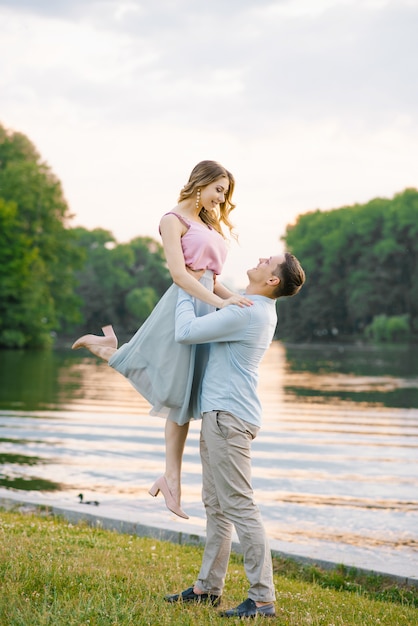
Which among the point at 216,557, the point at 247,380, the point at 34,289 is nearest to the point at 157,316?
the point at 247,380

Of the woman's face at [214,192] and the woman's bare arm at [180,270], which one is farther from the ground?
the woman's face at [214,192]

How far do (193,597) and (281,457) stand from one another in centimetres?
930

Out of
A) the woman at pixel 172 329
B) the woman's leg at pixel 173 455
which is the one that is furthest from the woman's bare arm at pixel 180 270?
the woman's leg at pixel 173 455

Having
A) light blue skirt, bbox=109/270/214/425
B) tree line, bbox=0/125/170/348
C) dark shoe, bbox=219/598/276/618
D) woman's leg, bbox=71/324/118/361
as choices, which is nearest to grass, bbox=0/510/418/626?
dark shoe, bbox=219/598/276/618

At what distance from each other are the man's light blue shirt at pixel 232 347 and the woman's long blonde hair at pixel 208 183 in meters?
0.71

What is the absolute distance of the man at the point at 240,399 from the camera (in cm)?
522

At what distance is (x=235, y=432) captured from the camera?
5.23 m

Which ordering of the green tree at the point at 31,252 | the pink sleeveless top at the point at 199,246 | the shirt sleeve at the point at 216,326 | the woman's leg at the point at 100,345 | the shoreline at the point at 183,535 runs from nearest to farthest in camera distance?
1. the shirt sleeve at the point at 216,326
2. the pink sleeveless top at the point at 199,246
3. the woman's leg at the point at 100,345
4. the shoreline at the point at 183,535
5. the green tree at the point at 31,252

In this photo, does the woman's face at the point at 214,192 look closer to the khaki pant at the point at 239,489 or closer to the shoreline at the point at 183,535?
the khaki pant at the point at 239,489

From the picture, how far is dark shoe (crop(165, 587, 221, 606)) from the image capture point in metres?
5.52

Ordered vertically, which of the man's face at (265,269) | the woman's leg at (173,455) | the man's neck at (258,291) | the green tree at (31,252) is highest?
the green tree at (31,252)

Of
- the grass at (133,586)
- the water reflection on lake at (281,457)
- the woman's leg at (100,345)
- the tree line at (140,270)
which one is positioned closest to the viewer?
the grass at (133,586)

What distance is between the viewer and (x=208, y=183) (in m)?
5.66

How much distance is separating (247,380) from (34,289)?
57.7m
